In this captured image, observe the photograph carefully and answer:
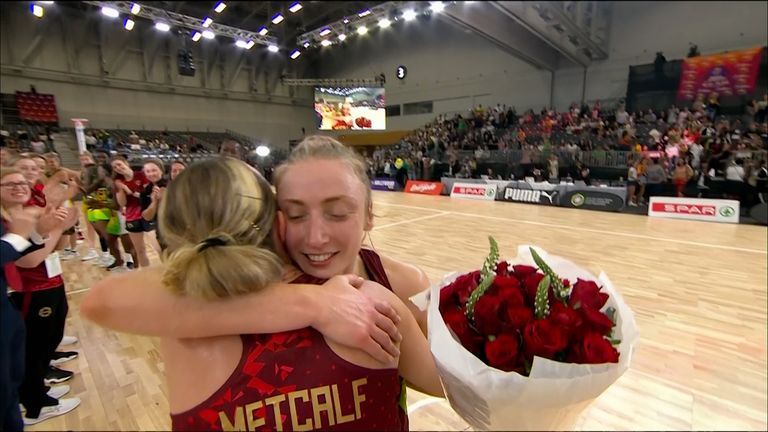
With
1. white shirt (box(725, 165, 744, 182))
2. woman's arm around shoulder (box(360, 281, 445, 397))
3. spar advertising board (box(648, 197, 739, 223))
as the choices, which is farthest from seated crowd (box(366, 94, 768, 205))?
woman's arm around shoulder (box(360, 281, 445, 397))

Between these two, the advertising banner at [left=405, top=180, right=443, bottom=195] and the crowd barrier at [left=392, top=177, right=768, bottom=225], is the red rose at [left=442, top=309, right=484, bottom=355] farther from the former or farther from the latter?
the advertising banner at [left=405, top=180, right=443, bottom=195]

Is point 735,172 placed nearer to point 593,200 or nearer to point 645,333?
point 593,200

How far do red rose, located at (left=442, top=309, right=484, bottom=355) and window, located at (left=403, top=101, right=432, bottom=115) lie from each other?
21816mm

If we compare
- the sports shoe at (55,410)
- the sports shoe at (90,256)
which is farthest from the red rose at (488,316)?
the sports shoe at (90,256)

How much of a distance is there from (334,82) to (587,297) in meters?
20.3

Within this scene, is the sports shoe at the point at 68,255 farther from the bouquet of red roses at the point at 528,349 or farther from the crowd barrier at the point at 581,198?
the crowd barrier at the point at 581,198

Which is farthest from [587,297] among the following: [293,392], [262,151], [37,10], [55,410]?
[37,10]

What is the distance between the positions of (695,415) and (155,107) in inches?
960

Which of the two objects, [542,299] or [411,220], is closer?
[542,299]

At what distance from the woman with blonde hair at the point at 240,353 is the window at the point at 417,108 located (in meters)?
21.7

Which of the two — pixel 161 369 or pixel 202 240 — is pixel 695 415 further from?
pixel 161 369

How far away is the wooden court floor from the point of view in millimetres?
2283

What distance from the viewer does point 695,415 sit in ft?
7.35

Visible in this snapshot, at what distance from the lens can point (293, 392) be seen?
0.76 meters
